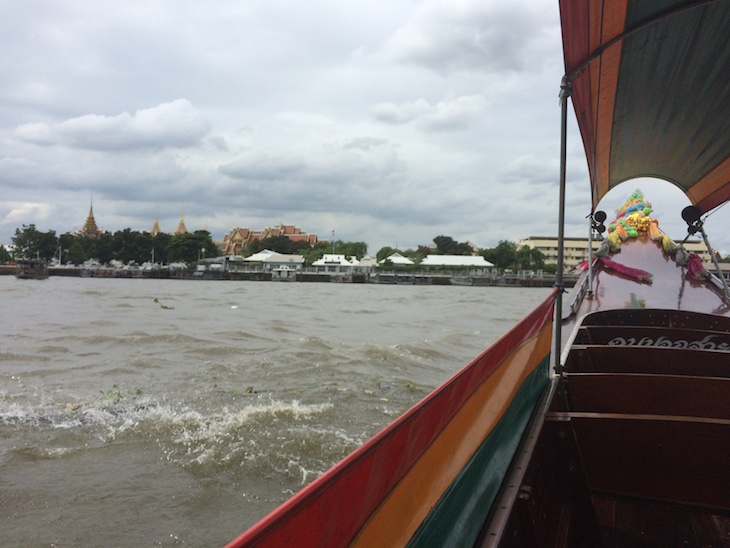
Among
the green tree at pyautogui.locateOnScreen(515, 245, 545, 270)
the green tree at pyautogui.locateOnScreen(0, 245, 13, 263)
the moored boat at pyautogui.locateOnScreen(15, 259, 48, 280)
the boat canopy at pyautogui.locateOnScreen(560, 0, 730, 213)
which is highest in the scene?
the green tree at pyautogui.locateOnScreen(515, 245, 545, 270)

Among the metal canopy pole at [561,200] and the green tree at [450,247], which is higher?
the green tree at [450,247]

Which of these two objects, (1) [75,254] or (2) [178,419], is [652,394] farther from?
(1) [75,254]

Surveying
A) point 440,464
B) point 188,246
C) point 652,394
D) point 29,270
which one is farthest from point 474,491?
point 188,246

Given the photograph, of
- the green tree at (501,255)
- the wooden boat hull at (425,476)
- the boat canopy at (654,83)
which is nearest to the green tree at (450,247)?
the green tree at (501,255)

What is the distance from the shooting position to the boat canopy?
219cm

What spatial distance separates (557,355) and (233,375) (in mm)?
4200

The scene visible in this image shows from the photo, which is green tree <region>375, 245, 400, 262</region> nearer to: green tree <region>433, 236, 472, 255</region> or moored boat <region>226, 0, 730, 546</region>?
green tree <region>433, 236, 472, 255</region>

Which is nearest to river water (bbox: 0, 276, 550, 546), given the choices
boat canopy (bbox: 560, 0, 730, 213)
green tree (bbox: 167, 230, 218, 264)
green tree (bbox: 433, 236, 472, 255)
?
boat canopy (bbox: 560, 0, 730, 213)

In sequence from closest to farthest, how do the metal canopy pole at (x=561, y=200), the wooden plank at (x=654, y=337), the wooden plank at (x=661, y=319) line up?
the metal canopy pole at (x=561, y=200), the wooden plank at (x=654, y=337), the wooden plank at (x=661, y=319)

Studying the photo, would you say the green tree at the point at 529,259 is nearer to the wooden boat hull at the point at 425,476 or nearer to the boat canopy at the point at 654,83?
the boat canopy at the point at 654,83

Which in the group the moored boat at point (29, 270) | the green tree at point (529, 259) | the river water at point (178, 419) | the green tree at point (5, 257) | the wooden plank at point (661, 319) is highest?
the green tree at point (529, 259)

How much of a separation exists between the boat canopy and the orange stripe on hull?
1398mm

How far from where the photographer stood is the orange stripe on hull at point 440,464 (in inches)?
34.8

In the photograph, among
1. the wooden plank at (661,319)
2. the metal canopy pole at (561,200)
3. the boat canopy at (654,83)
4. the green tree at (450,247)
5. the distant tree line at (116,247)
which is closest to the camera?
the boat canopy at (654,83)
